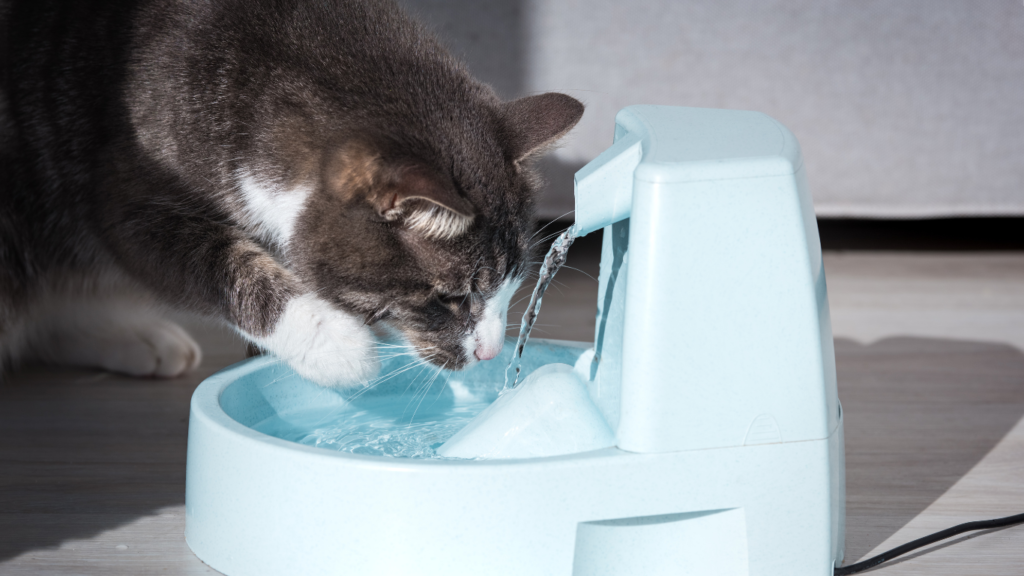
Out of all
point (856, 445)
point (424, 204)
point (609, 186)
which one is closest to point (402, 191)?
point (424, 204)

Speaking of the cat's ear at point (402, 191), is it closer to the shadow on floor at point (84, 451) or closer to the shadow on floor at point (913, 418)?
the shadow on floor at point (84, 451)

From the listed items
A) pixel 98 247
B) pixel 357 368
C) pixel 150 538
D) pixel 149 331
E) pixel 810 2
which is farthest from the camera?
pixel 810 2

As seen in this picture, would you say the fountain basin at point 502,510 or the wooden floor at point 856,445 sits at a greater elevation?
the fountain basin at point 502,510

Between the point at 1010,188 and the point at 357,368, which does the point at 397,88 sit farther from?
the point at 1010,188

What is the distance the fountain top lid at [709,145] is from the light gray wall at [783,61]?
1.14m

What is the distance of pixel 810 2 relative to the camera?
2.00 meters

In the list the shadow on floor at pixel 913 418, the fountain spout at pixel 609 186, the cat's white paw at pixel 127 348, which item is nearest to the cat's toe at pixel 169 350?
the cat's white paw at pixel 127 348

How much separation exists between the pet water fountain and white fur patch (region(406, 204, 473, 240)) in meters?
0.21

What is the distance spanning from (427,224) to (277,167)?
204 millimetres

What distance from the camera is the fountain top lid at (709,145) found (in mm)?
762

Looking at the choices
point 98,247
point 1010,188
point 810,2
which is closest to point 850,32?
point 810,2

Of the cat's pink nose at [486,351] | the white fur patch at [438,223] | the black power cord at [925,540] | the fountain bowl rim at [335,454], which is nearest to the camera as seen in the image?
the fountain bowl rim at [335,454]

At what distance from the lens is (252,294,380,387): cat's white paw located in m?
1.03

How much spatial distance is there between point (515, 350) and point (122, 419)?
572 millimetres
